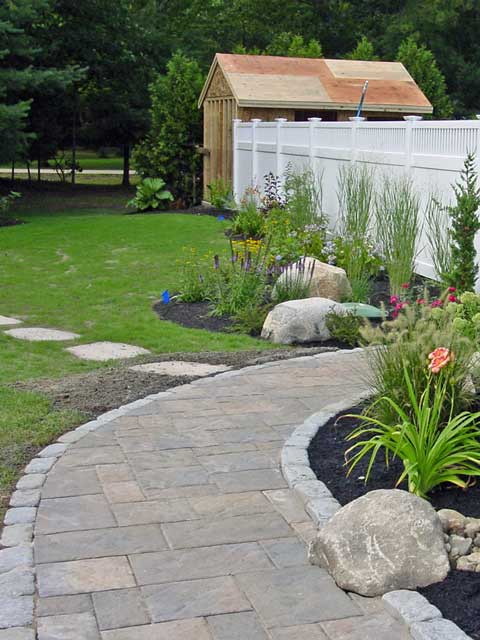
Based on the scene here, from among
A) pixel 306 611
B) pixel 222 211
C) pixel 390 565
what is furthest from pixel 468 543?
pixel 222 211

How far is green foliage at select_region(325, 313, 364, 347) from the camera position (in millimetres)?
7680

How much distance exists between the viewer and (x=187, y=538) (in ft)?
12.6

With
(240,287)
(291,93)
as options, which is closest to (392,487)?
(240,287)

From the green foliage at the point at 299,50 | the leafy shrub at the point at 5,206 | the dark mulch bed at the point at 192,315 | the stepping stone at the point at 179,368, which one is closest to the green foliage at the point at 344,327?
the dark mulch bed at the point at 192,315

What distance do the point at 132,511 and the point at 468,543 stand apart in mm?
1523

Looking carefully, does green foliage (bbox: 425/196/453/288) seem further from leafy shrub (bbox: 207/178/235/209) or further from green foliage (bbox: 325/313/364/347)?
leafy shrub (bbox: 207/178/235/209)

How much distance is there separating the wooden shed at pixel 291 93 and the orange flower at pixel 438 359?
1456 centimetres

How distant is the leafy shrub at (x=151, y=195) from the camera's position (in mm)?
19734

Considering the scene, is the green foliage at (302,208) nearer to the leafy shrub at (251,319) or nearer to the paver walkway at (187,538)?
the leafy shrub at (251,319)

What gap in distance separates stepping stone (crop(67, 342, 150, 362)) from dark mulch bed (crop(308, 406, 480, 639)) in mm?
2576

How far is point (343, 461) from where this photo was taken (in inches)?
182

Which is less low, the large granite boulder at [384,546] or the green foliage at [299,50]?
the green foliage at [299,50]

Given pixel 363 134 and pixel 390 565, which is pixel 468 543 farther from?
pixel 363 134

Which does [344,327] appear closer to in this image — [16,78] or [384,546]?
[384,546]
